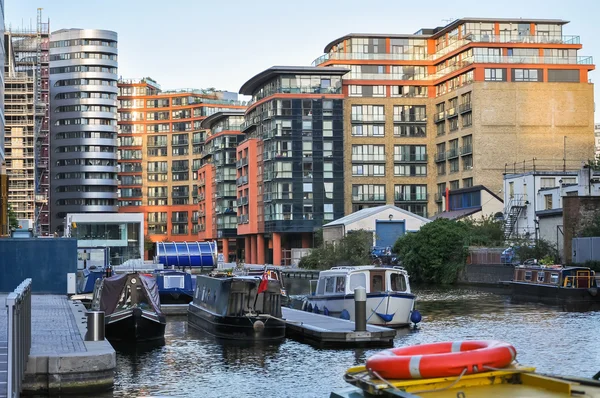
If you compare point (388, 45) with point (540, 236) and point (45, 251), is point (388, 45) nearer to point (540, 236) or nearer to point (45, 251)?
point (540, 236)

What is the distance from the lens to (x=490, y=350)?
13.0 metres

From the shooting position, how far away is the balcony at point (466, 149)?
117125 mm

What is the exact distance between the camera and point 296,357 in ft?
103

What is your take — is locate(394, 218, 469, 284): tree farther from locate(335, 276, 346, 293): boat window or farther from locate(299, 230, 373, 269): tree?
locate(335, 276, 346, 293): boat window

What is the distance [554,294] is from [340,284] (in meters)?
21.0

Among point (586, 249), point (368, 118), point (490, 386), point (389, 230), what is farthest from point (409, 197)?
point (490, 386)

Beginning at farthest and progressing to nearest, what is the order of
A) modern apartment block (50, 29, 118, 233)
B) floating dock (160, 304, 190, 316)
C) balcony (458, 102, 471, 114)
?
1. modern apartment block (50, 29, 118, 233)
2. balcony (458, 102, 471, 114)
3. floating dock (160, 304, 190, 316)

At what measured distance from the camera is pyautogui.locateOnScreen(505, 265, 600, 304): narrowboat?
186ft

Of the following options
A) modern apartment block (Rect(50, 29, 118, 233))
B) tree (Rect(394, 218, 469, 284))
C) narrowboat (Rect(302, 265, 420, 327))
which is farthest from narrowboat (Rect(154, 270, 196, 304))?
modern apartment block (Rect(50, 29, 118, 233))

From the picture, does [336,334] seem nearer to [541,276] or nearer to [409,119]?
[541,276]

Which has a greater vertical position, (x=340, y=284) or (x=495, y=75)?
(x=495, y=75)

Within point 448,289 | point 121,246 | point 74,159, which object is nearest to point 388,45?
point 121,246

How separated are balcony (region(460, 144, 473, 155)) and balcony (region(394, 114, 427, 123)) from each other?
9681 millimetres

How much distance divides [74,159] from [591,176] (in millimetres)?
122866
